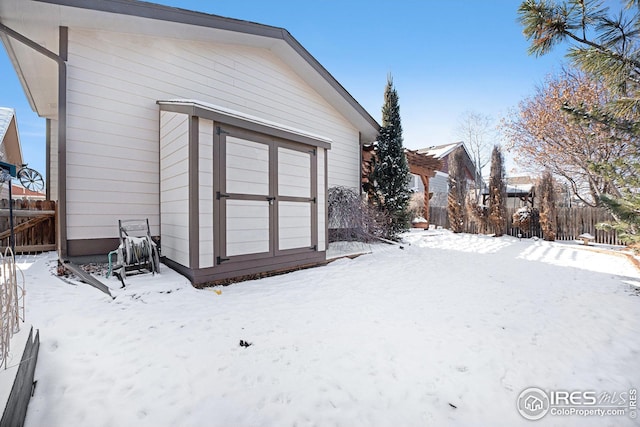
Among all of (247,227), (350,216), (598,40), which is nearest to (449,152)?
(350,216)

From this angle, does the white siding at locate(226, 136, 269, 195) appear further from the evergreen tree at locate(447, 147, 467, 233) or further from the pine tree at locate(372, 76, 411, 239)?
the evergreen tree at locate(447, 147, 467, 233)

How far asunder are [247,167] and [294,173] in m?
0.91

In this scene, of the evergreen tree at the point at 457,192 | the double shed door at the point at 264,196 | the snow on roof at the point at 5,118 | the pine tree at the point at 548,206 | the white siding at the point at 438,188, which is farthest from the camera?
the white siding at the point at 438,188

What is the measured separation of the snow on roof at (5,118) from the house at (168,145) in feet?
15.5

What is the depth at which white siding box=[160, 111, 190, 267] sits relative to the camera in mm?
3725

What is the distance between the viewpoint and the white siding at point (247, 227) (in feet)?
12.8

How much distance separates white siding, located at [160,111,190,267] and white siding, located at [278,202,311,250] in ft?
4.57

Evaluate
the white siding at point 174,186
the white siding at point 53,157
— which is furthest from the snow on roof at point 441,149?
the white siding at point 53,157

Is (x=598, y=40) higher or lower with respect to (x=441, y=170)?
lower

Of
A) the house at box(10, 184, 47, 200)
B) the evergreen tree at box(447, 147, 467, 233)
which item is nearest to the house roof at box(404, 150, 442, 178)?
the evergreen tree at box(447, 147, 467, 233)

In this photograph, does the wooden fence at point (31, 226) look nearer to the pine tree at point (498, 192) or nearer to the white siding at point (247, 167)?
the white siding at point (247, 167)

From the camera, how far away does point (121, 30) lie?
174 inches

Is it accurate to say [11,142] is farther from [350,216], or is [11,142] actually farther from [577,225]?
[577,225]

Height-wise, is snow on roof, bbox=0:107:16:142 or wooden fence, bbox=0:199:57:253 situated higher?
snow on roof, bbox=0:107:16:142
